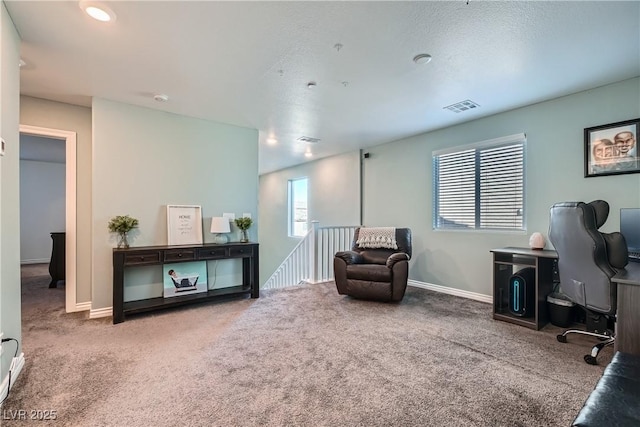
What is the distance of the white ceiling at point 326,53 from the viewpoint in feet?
6.68

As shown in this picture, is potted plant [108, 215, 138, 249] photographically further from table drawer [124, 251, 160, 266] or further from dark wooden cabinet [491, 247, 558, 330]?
dark wooden cabinet [491, 247, 558, 330]

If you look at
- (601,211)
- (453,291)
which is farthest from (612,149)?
(453,291)

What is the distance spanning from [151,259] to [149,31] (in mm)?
2332

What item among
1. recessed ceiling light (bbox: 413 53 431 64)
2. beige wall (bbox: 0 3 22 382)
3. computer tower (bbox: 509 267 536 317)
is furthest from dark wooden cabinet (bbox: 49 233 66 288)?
computer tower (bbox: 509 267 536 317)

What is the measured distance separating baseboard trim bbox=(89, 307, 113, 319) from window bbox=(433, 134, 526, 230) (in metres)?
4.48

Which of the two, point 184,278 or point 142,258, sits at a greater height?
point 142,258

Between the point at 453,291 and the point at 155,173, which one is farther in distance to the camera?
the point at 453,291

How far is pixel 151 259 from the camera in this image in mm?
3486

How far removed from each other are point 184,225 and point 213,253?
0.54 m

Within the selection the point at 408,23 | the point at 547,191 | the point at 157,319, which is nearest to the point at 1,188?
the point at 157,319

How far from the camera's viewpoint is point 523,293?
318 cm

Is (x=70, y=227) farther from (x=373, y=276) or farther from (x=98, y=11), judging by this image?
(x=373, y=276)

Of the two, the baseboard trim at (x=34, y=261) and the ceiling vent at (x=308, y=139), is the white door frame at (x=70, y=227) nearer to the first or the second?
the ceiling vent at (x=308, y=139)

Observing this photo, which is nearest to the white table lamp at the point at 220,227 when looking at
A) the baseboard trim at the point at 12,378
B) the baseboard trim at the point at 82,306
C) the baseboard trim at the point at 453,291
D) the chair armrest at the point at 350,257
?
the chair armrest at the point at 350,257
